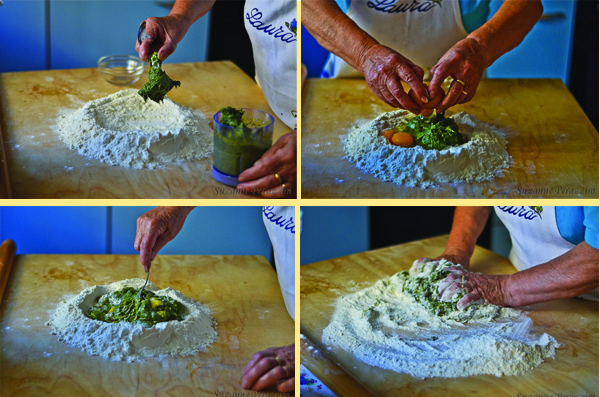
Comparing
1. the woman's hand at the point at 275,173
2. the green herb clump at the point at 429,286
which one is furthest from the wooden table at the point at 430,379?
the woman's hand at the point at 275,173

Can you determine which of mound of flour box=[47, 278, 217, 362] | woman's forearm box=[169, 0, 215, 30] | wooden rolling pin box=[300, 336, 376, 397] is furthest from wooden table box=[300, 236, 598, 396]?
woman's forearm box=[169, 0, 215, 30]

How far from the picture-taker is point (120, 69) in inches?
69.9

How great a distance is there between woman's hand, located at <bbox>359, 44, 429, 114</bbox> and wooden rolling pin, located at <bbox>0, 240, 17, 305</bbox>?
988 millimetres

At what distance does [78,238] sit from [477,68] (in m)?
1.14

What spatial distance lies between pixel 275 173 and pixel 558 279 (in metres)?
0.70

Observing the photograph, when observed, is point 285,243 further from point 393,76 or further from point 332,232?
point 393,76

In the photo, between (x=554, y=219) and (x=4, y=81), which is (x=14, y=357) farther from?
(x=554, y=219)

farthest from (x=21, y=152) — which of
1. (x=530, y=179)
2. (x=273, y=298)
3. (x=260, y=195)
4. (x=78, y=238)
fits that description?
(x=530, y=179)

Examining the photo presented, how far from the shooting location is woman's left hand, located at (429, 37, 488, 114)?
127 centimetres

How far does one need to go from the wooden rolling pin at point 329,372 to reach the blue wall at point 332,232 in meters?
0.35

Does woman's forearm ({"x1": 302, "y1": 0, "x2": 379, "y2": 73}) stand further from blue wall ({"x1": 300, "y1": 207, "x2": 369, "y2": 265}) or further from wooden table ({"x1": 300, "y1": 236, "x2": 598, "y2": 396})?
wooden table ({"x1": 300, "y1": 236, "x2": 598, "y2": 396})

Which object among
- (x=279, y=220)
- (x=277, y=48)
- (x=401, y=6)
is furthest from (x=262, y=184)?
(x=401, y=6)

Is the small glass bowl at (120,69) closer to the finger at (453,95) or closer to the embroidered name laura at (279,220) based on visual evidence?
the embroidered name laura at (279,220)

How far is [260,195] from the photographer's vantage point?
116 cm
